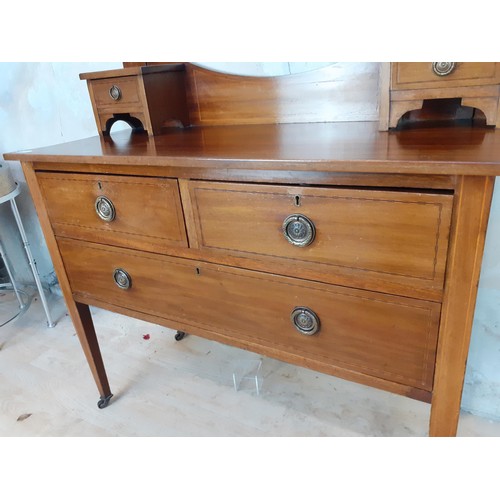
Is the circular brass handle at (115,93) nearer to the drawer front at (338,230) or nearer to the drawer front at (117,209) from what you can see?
the drawer front at (117,209)

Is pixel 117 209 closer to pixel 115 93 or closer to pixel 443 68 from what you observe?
pixel 115 93

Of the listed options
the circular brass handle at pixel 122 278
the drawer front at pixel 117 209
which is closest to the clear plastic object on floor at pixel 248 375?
the circular brass handle at pixel 122 278

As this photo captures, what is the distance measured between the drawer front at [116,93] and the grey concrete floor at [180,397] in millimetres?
958

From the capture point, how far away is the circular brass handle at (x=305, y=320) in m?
0.82

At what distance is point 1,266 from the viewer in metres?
2.36

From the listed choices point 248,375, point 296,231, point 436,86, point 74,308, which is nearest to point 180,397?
point 248,375

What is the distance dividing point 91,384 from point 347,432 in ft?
3.07

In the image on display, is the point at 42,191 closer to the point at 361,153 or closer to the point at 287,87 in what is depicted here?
the point at 287,87

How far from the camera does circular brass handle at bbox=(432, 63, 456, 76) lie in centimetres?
81

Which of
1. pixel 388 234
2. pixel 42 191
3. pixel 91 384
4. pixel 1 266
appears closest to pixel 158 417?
pixel 91 384

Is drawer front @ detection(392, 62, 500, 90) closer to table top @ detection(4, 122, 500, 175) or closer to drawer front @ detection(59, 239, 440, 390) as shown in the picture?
table top @ detection(4, 122, 500, 175)

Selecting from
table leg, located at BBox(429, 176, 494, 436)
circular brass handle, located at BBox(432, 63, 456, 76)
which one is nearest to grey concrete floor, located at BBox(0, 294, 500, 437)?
table leg, located at BBox(429, 176, 494, 436)

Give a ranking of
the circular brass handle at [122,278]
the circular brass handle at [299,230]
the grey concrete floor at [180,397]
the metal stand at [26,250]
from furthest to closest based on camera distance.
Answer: the metal stand at [26,250], the grey concrete floor at [180,397], the circular brass handle at [122,278], the circular brass handle at [299,230]

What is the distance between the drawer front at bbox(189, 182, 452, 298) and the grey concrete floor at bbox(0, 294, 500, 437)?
0.72m
